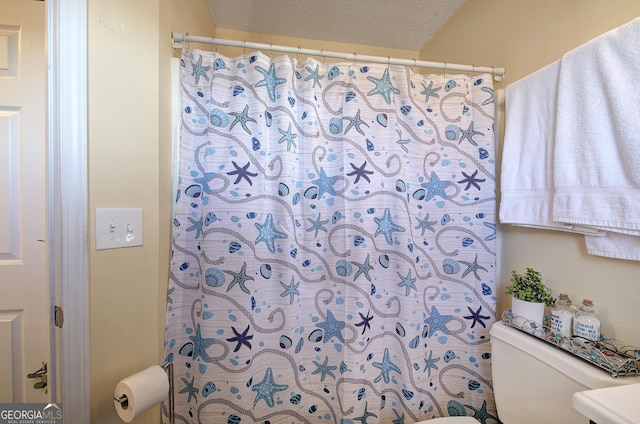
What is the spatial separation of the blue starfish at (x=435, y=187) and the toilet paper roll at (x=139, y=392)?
3.98 ft

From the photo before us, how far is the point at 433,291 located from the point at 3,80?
76.2 inches

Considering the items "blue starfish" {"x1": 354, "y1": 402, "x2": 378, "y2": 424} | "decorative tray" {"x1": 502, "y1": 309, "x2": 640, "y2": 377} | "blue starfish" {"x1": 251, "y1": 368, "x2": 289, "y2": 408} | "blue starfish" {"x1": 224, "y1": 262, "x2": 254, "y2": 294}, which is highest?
"blue starfish" {"x1": 224, "y1": 262, "x2": 254, "y2": 294}

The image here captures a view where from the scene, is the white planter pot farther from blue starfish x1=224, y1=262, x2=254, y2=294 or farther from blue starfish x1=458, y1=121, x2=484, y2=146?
blue starfish x1=224, y1=262, x2=254, y2=294

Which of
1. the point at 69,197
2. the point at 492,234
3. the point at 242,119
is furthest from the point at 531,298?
the point at 69,197

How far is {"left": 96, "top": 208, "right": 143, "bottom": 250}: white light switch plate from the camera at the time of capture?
74cm

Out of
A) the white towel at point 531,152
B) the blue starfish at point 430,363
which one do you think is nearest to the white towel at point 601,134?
the white towel at point 531,152

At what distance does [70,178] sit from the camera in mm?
695

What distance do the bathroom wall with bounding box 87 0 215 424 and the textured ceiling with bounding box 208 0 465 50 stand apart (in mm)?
788

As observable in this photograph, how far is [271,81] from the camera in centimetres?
105

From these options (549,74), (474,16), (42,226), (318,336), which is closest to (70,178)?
(42,226)

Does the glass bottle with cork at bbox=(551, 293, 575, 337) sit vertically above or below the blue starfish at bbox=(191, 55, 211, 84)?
below

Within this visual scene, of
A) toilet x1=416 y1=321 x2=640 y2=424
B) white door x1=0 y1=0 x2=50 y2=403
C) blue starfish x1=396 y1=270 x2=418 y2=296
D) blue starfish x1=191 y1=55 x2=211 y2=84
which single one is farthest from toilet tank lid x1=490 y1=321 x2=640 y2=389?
white door x1=0 y1=0 x2=50 y2=403

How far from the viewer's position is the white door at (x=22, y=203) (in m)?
0.90

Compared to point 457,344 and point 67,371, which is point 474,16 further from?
point 67,371
